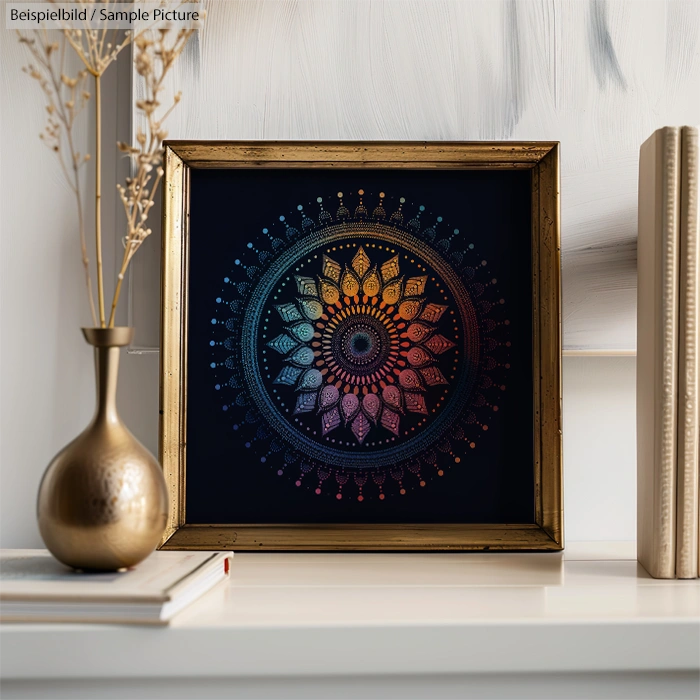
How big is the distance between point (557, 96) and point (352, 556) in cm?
62

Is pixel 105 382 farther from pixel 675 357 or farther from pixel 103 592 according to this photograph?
pixel 675 357

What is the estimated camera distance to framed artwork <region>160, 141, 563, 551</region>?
0.85m

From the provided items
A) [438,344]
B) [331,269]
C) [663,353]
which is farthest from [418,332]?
[663,353]

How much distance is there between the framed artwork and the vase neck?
0.57ft

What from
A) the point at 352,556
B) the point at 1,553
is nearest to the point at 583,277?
the point at 352,556

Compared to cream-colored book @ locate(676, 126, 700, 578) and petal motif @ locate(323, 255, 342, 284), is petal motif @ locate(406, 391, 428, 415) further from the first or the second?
cream-colored book @ locate(676, 126, 700, 578)

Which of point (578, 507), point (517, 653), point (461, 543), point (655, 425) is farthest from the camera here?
point (578, 507)

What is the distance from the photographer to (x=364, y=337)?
861mm

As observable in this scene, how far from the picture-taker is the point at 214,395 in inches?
33.7

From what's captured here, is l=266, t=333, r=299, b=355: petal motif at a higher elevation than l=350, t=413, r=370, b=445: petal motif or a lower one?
higher

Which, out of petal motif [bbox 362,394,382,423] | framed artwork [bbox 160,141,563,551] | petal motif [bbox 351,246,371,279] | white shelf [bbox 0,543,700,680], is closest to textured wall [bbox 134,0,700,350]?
framed artwork [bbox 160,141,563,551]

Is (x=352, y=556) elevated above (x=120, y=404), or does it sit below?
below

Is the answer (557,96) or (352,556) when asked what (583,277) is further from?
(352,556)

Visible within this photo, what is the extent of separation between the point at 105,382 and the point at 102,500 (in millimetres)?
113
